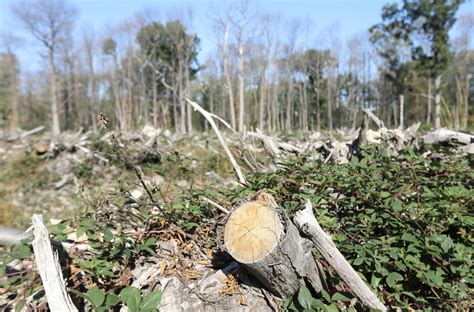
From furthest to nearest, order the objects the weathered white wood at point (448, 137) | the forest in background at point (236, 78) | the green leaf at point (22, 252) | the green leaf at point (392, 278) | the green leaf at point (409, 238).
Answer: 1. the forest in background at point (236, 78)
2. the weathered white wood at point (448, 137)
3. the green leaf at point (22, 252)
4. the green leaf at point (409, 238)
5. the green leaf at point (392, 278)

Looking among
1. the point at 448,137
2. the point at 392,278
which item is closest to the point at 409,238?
the point at 392,278

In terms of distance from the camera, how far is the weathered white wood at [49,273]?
187cm

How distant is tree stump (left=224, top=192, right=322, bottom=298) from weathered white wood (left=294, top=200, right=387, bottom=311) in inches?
2.6

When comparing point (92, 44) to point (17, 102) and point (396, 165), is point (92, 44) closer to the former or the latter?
point (17, 102)

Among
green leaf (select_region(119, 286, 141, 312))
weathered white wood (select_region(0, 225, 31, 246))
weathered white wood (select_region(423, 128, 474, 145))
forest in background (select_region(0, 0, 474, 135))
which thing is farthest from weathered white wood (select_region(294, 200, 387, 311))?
forest in background (select_region(0, 0, 474, 135))

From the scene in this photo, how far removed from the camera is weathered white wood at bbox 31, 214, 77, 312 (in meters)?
1.87

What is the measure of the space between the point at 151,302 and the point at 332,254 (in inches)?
33.7

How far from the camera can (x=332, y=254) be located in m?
1.79

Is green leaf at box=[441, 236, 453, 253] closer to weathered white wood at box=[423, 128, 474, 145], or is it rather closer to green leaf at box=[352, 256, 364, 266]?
green leaf at box=[352, 256, 364, 266]

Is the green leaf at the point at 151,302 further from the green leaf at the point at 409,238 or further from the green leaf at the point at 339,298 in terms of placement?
the green leaf at the point at 409,238

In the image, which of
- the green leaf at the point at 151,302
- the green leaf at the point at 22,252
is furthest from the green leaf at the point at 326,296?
the green leaf at the point at 22,252

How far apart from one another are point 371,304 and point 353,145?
1965mm

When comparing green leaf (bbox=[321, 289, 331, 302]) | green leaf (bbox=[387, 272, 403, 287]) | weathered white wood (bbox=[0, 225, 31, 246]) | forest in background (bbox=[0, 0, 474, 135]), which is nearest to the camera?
green leaf (bbox=[321, 289, 331, 302])

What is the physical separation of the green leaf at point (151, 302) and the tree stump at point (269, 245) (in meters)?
0.40
